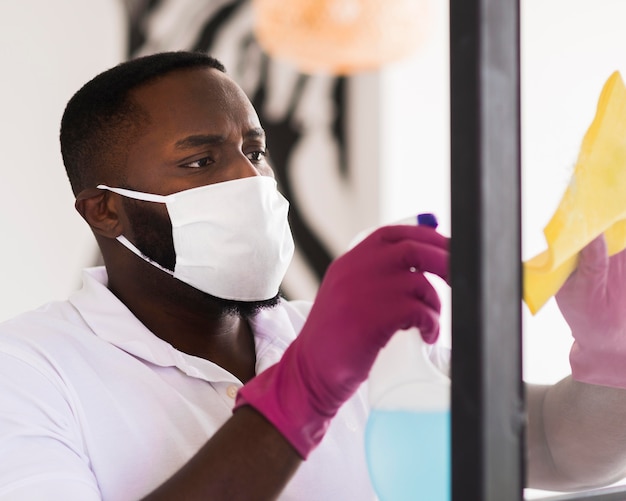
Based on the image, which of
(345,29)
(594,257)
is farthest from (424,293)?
(345,29)

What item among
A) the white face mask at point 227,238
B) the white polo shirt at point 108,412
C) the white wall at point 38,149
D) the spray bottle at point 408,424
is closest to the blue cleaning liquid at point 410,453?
the spray bottle at point 408,424

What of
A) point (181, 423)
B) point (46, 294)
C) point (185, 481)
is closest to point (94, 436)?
point (181, 423)

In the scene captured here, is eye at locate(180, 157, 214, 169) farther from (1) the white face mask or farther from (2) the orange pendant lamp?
(2) the orange pendant lamp

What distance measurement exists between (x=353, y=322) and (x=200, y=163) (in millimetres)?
551

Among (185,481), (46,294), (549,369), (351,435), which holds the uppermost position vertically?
(549,369)

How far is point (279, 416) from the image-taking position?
69cm

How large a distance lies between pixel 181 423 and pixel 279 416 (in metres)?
0.31

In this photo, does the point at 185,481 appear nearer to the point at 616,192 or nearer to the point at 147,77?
the point at 616,192

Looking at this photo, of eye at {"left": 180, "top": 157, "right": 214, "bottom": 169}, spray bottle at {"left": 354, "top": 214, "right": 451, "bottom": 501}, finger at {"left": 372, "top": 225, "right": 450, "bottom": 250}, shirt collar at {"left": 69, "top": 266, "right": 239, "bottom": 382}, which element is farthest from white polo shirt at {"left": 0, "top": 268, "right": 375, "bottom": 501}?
finger at {"left": 372, "top": 225, "right": 450, "bottom": 250}

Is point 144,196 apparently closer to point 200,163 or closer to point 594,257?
point 200,163

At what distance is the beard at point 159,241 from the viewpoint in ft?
3.68

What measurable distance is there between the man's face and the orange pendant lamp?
4.14 ft

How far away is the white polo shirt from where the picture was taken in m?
0.83

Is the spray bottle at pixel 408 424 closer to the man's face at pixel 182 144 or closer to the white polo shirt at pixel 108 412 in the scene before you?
the white polo shirt at pixel 108 412
